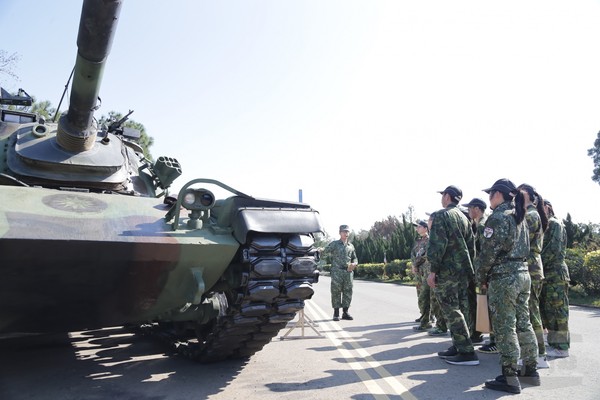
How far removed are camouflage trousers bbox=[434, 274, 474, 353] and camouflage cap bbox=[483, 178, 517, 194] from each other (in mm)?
1224

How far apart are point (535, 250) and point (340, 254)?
4.56 m

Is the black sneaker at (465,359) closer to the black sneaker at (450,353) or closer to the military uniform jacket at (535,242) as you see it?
the black sneaker at (450,353)

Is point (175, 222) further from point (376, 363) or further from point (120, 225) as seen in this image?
point (376, 363)

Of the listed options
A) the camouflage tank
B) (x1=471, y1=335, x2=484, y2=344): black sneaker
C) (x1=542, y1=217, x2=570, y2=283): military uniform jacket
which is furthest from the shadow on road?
(x1=542, y1=217, x2=570, y2=283): military uniform jacket

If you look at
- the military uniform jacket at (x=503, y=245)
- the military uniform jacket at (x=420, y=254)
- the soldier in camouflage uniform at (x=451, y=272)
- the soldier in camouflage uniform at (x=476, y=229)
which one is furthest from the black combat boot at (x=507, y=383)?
the military uniform jacket at (x=420, y=254)

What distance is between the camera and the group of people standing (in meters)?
4.54

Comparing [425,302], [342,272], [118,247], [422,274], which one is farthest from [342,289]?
[118,247]

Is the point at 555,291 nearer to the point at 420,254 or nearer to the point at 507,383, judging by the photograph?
the point at 507,383

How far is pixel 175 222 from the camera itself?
4199 millimetres

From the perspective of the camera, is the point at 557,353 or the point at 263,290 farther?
the point at 557,353

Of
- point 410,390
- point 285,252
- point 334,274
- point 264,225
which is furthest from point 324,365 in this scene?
point 334,274

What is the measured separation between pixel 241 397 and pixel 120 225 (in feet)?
5.88

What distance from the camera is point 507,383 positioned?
4.30m

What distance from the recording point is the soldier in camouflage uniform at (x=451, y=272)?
5.38 m
